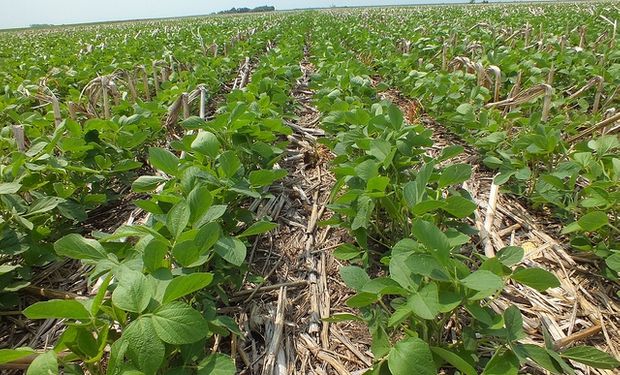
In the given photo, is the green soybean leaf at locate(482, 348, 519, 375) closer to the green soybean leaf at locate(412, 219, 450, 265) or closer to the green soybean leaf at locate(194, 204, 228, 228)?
the green soybean leaf at locate(412, 219, 450, 265)

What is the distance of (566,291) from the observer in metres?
1.58

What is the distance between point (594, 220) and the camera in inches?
55.4

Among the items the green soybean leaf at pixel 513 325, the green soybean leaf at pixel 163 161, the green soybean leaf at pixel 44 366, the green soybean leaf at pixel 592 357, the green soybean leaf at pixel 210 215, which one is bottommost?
the green soybean leaf at pixel 592 357

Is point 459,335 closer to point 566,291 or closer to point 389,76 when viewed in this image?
point 566,291

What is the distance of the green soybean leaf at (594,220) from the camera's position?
4.51 ft

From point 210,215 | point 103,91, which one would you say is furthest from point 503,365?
point 103,91

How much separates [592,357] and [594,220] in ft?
2.02

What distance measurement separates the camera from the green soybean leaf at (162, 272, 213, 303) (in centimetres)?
85

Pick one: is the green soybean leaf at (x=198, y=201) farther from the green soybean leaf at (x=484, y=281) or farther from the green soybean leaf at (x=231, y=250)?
the green soybean leaf at (x=484, y=281)

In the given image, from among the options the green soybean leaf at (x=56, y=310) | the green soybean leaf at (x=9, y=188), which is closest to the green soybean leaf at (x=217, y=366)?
the green soybean leaf at (x=56, y=310)

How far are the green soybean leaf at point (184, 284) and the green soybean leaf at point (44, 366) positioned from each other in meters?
0.25

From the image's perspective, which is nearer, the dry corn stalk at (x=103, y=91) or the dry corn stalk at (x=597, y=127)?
the dry corn stalk at (x=597, y=127)

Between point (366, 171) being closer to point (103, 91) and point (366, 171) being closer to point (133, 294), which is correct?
point (133, 294)

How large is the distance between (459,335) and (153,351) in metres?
0.99
